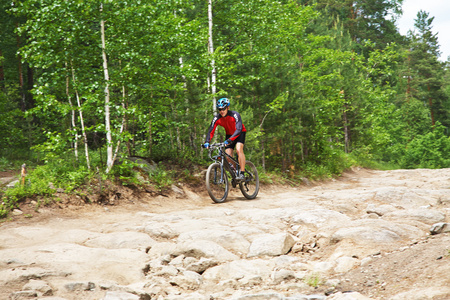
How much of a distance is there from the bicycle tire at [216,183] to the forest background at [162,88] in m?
2.18

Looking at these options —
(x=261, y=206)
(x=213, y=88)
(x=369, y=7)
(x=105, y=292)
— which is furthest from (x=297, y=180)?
(x=369, y=7)

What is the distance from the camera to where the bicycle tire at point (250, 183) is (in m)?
10.3

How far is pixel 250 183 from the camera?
10.8 meters

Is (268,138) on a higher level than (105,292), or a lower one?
higher

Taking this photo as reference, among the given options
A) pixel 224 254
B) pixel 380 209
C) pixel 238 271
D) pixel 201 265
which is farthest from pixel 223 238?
pixel 380 209

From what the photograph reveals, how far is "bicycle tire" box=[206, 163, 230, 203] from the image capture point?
30.1 ft

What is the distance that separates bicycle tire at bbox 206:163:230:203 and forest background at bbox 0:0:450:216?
2.18 metres

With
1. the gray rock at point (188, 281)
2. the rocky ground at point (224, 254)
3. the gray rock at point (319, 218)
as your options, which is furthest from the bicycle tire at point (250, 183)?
the gray rock at point (188, 281)

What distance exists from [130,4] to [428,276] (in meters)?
9.51

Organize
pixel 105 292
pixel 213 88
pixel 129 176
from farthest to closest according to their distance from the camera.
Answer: pixel 213 88, pixel 129 176, pixel 105 292

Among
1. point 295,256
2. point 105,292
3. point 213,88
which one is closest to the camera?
point 105,292

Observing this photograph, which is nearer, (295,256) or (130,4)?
(295,256)

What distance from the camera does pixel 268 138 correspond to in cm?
1560

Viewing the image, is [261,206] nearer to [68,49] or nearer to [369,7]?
[68,49]
